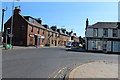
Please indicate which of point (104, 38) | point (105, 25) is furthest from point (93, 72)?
point (105, 25)

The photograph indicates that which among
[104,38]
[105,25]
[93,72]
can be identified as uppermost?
[105,25]

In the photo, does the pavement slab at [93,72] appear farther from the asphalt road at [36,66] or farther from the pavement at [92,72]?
the asphalt road at [36,66]

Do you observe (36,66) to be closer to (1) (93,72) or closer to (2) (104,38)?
(1) (93,72)

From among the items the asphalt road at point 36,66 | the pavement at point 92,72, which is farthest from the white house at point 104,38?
the pavement at point 92,72

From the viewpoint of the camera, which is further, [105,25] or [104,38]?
[105,25]

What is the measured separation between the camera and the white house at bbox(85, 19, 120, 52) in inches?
1416

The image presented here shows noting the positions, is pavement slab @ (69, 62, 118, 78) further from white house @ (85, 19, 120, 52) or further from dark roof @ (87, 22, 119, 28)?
dark roof @ (87, 22, 119, 28)

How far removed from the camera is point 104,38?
36438mm

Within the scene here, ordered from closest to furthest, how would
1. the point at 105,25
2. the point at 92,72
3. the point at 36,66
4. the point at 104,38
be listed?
1. the point at 92,72
2. the point at 36,66
3. the point at 104,38
4. the point at 105,25

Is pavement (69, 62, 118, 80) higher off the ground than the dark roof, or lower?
lower

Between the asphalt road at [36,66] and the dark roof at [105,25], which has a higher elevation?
the dark roof at [105,25]

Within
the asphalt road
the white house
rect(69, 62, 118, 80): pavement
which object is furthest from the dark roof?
rect(69, 62, 118, 80): pavement

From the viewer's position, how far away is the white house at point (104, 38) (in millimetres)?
35969

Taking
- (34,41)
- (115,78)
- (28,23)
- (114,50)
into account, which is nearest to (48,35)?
(34,41)
